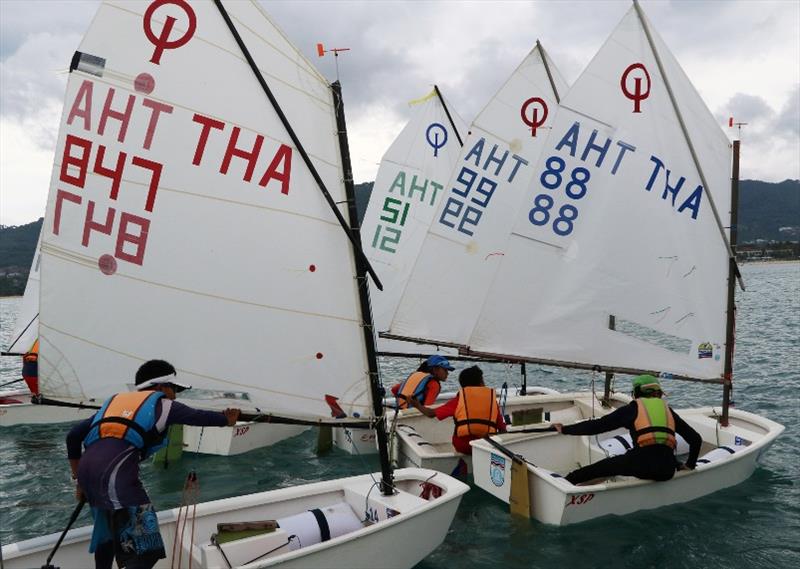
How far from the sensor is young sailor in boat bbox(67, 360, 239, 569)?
16.2 ft

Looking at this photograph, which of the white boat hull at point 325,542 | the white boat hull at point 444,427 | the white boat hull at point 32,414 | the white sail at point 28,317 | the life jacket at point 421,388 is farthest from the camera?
the white sail at point 28,317

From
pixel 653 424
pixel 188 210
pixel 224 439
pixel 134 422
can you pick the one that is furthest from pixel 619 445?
pixel 134 422

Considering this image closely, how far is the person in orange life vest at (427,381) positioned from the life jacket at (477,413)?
1.18m

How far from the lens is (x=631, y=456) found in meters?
7.82

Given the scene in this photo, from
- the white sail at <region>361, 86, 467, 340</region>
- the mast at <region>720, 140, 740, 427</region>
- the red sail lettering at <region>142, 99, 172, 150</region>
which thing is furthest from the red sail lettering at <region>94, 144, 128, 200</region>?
the white sail at <region>361, 86, 467, 340</region>

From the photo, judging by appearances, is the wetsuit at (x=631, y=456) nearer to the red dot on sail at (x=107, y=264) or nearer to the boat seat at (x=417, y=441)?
the boat seat at (x=417, y=441)

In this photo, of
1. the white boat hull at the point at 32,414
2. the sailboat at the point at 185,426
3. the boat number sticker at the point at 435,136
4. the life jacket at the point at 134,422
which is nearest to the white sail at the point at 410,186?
the boat number sticker at the point at 435,136

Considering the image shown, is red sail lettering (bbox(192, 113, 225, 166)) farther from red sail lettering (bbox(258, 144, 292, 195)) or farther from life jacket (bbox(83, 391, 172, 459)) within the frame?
life jacket (bbox(83, 391, 172, 459))

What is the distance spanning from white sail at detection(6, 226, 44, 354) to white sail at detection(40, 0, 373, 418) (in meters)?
10.1

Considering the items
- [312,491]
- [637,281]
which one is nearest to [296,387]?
[312,491]

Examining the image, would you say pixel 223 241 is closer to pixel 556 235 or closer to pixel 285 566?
pixel 285 566

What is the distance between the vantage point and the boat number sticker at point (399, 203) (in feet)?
52.2

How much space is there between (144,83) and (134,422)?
11.1ft

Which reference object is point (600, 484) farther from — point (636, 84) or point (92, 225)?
point (92, 225)
